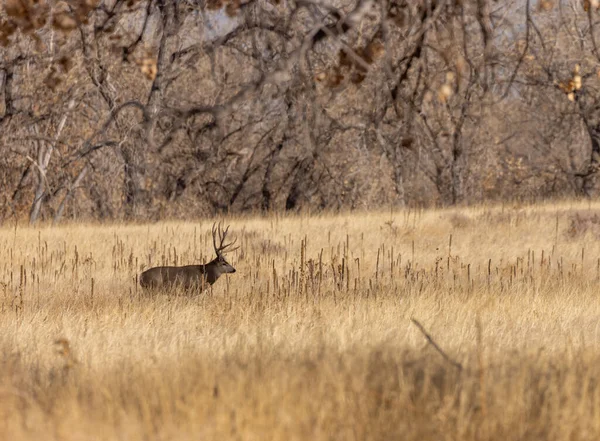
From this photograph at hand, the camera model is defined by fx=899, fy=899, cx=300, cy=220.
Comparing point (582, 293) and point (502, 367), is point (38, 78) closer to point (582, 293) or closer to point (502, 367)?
point (582, 293)

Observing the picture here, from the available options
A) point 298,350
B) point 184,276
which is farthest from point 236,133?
point 298,350

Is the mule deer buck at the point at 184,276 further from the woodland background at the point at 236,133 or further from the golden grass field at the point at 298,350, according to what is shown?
the woodland background at the point at 236,133

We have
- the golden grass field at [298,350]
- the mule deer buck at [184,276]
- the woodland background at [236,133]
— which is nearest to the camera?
the golden grass field at [298,350]

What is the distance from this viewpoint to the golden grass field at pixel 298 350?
376 centimetres

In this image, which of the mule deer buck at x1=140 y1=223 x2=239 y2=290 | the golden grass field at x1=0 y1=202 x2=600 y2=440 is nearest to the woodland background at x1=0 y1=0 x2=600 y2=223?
the golden grass field at x1=0 y1=202 x2=600 y2=440

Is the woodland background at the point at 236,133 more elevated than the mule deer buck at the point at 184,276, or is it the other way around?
the woodland background at the point at 236,133

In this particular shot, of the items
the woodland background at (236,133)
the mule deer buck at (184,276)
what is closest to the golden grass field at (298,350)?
the mule deer buck at (184,276)

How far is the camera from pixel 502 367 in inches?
175

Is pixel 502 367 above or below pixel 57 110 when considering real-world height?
below

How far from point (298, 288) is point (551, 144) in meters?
18.9

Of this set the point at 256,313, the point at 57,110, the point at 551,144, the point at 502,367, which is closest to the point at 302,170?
the point at 57,110

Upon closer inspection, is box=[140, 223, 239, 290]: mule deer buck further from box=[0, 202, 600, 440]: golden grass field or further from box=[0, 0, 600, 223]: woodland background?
box=[0, 0, 600, 223]: woodland background

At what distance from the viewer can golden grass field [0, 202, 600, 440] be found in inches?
148

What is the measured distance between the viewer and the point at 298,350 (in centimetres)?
524
